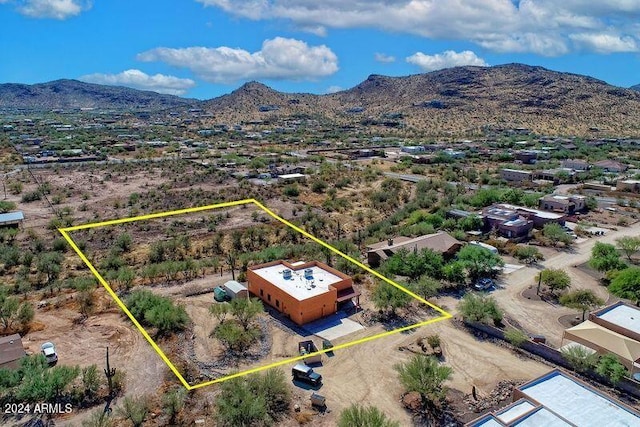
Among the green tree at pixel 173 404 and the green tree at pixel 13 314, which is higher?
the green tree at pixel 13 314

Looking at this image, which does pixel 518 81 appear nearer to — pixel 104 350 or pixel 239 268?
pixel 239 268

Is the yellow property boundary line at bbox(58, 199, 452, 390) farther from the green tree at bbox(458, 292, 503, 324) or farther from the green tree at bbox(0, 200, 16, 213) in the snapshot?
the green tree at bbox(0, 200, 16, 213)

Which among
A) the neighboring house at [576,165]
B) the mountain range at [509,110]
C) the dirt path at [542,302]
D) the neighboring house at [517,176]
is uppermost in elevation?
the mountain range at [509,110]

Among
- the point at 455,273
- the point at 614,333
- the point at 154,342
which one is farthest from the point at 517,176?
the point at 154,342

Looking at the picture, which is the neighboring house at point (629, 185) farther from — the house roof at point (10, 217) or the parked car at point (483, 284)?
the house roof at point (10, 217)

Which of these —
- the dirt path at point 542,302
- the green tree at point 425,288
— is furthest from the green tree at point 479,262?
the green tree at point 425,288

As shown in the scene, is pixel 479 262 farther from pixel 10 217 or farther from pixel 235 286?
pixel 10 217

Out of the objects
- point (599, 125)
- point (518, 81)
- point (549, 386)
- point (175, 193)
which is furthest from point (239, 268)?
point (518, 81)
